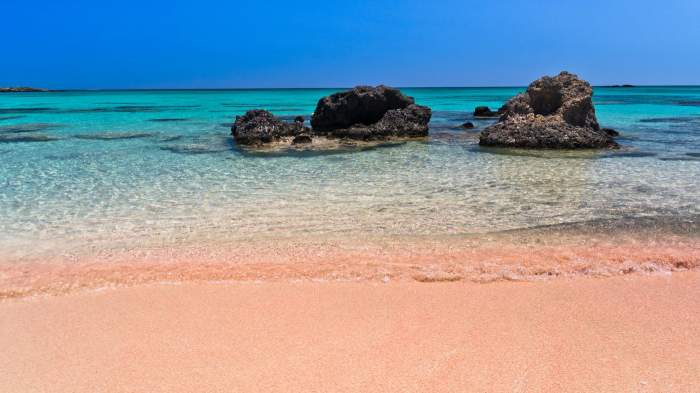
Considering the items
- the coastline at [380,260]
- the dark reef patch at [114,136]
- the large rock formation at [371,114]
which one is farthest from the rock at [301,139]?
the coastline at [380,260]

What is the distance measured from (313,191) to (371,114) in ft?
38.2

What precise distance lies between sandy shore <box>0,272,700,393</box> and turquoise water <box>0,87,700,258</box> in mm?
2033

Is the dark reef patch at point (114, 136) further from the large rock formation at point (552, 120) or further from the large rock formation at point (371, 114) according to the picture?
the large rock formation at point (552, 120)

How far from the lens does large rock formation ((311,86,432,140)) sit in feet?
62.4

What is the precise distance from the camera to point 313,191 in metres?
9.23

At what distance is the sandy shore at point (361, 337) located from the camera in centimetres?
319

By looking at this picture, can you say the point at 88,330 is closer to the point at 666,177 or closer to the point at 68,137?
the point at 666,177

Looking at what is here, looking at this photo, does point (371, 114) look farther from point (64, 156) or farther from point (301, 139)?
point (64, 156)

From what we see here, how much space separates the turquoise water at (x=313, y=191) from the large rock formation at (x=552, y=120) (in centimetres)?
91

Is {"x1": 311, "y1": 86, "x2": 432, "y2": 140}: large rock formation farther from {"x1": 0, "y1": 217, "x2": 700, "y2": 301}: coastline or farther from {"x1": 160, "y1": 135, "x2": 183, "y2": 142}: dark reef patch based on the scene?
{"x1": 0, "y1": 217, "x2": 700, "y2": 301}: coastline

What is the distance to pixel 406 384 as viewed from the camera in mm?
3139

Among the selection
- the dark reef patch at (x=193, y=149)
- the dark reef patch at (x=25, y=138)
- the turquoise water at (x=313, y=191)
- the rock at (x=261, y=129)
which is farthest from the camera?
the dark reef patch at (x=25, y=138)

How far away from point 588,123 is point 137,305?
18127 mm

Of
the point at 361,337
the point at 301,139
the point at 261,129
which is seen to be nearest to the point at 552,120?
the point at 301,139
